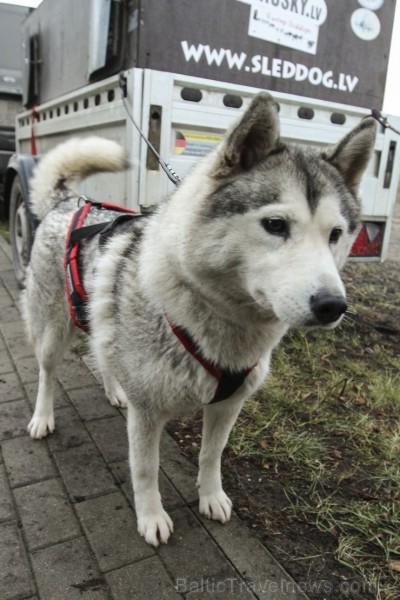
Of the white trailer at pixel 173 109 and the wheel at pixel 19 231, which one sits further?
the wheel at pixel 19 231

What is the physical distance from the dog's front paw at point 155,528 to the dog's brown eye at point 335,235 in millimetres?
1332

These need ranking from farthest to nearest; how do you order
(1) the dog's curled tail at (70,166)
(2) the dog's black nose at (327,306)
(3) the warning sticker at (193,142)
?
(3) the warning sticker at (193,142), (1) the dog's curled tail at (70,166), (2) the dog's black nose at (327,306)

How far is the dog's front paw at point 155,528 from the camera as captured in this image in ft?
6.04

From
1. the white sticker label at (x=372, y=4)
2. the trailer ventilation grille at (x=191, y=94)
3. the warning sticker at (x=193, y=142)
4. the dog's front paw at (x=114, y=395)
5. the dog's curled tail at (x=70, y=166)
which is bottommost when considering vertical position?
the dog's front paw at (x=114, y=395)

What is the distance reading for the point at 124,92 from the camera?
2955 mm

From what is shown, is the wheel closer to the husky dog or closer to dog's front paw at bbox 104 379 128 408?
dog's front paw at bbox 104 379 128 408

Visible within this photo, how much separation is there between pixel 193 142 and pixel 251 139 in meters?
1.76

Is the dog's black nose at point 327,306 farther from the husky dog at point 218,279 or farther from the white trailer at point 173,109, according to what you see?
the white trailer at point 173,109

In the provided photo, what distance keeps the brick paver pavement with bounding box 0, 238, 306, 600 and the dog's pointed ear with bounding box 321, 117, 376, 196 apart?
5.04 ft

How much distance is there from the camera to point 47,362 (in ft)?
8.09

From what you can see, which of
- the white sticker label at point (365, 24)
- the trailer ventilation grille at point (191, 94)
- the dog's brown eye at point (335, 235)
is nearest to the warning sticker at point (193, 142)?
the trailer ventilation grille at point (191, 94)

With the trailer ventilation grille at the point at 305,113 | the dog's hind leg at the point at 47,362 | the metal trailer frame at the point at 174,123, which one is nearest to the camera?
the dog's hind leg at the point at 47,362

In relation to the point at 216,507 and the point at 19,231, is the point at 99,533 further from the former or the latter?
the point at 19,231

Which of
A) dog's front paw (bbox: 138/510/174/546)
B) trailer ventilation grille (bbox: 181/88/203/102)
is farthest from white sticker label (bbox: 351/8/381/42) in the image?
dog's front paw (bbox: 138/510/174/546)
